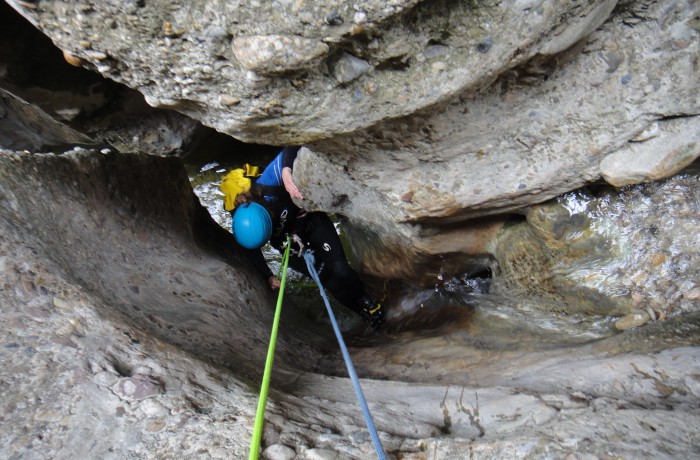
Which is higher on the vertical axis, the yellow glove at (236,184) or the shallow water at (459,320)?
the yellow glove at (236,184)

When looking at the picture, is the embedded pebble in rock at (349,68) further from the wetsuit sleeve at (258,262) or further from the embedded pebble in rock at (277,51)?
the wetsuit sleeve at (258,262)

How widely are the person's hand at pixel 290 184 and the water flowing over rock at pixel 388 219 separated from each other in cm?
26

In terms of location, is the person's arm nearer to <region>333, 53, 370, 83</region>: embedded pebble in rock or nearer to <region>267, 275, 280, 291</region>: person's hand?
<region>267, 275, 280, 291</region>: person's hand

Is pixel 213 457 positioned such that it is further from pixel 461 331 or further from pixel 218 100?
pixel 461 331

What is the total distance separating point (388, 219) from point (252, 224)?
0.93 meters

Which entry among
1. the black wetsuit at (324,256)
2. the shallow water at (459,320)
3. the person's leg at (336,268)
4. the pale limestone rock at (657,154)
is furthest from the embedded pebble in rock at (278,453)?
the person's leg at (336,268)

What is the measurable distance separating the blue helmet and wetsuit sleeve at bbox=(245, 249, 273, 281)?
1.90 feet

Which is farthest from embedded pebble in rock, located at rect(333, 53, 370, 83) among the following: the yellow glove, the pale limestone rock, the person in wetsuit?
the yellow glove

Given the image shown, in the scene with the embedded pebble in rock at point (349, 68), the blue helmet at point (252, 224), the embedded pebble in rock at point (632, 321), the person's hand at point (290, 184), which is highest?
the embedded pebble in rock at point (349, 68)

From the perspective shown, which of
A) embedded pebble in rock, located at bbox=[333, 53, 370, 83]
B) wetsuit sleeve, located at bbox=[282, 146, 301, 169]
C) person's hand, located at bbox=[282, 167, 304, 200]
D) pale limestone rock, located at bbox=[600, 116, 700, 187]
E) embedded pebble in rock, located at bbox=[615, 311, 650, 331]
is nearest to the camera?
embedded pebble in rock, located at bbox=[333, 53, 370, 83]

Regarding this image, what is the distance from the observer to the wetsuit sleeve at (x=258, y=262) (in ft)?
11.8

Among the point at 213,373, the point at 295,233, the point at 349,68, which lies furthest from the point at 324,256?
the point at 349,68

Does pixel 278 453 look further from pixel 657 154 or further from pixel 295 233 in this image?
pixel 295 233

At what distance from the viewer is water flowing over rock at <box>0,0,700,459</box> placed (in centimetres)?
119
